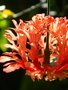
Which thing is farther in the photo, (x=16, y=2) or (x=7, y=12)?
(x=16, y=2)

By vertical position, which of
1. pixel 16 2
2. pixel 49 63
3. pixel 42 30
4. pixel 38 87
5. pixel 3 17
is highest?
pixel 16 2

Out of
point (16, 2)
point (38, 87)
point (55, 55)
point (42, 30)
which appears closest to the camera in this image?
point (42, 30)

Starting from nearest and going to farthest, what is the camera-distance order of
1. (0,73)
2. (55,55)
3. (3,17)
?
(55,55), (3,17), (0,73)

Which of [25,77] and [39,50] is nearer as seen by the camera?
[39,50]

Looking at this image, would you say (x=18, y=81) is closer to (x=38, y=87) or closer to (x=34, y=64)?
(x=38, y=87)

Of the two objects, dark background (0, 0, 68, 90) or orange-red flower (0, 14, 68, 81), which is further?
dark background (0, 0, 68, 90)

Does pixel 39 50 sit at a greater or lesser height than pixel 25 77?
greater

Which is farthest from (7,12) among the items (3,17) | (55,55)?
(55,55)

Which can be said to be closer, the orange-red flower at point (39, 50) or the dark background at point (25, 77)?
the orange-red flower at point (39, 50)
